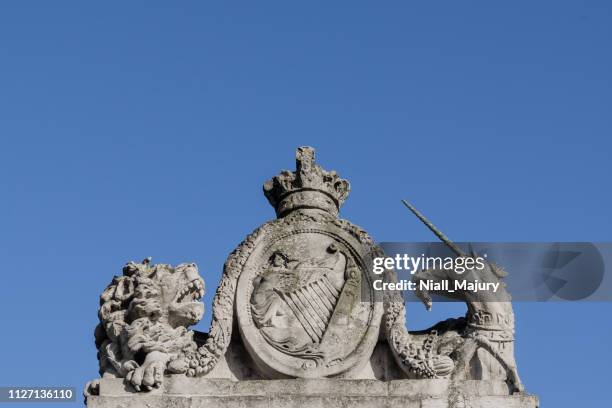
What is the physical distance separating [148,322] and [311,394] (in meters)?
2.68

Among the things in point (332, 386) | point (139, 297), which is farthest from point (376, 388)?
point (139, 297)

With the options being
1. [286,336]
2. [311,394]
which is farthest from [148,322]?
[311,394]

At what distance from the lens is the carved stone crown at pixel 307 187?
81.0 ft

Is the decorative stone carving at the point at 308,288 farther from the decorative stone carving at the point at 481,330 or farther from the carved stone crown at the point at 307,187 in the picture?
the decorative stone carving at the point at 481,330

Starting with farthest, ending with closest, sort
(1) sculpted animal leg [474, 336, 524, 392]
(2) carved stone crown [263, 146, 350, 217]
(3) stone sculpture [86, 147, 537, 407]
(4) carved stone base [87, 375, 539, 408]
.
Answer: (2) carved stone crown [263, 146, 350, 217] → (1) sculpted animal leg [474, 336, 524, 392] → (3) stone sculpture [86, 147, 537, 407] → (4) carved stone base [87, 375, 539, 408]

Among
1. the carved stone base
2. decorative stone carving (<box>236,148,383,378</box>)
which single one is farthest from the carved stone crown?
the carved stone base

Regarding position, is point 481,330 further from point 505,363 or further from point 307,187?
point 307,187

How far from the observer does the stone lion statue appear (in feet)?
75.7

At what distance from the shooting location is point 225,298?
23828 mm

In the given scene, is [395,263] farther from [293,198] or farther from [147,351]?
[147,351]

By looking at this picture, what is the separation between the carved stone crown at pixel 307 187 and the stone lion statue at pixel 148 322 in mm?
1959

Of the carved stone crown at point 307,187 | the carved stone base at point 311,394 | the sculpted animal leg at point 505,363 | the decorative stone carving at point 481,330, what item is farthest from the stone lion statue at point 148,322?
the sculpted animal leg at point 505,363

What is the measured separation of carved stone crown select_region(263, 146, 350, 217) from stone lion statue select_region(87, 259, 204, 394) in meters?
1.96

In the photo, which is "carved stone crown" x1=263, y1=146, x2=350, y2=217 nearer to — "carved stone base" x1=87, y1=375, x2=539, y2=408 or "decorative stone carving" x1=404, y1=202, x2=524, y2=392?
"decorative stone carving" x1=404, y1=202, x2=524, y2=392
